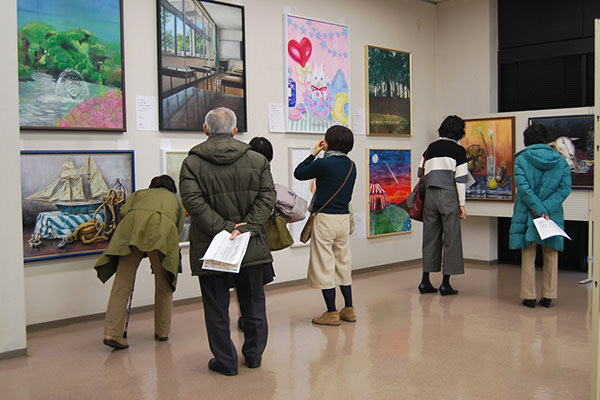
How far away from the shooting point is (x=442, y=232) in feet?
22.1

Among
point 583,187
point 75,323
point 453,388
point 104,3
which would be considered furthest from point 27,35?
point 583,187

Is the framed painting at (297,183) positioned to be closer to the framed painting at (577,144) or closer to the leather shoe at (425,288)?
the leather shoe at (425,288)

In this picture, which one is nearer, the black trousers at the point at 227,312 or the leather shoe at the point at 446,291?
the black trousers at the point at 227,312

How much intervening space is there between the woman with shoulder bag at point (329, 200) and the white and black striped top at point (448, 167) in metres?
1.58

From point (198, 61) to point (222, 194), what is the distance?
273 centimetres

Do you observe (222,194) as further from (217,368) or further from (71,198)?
(71,198)

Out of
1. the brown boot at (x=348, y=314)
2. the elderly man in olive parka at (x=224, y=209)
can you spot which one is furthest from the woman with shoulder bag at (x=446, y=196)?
the elderly man in olive parka at (x=224, y=209)

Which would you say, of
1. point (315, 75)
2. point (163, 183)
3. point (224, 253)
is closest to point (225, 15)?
point (315, 75)

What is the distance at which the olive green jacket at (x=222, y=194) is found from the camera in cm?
400

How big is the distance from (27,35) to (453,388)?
432cm

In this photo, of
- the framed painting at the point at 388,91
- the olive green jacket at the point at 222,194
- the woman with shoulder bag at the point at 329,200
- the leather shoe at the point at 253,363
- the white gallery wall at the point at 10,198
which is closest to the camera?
the olive green jacket at the point at 222,194

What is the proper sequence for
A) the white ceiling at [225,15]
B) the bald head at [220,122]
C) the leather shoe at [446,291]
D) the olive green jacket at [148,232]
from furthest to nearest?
the leather shoe at [446,291] < the white ceiling at [225,15] < the olive green jacket at [148,232] < the bald head at [220,122]

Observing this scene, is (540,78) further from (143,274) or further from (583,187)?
(143,274)

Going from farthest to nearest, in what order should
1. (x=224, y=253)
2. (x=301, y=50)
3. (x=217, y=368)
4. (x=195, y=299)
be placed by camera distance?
(x=301, y=50), (x=195, y=299), (x=217, y=368), (x=224, y=253)
